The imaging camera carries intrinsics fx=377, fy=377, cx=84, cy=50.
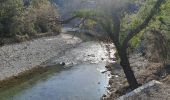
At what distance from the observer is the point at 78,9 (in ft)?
98.7

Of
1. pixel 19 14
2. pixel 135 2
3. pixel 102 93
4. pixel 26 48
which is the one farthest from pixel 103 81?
pixel 19 14

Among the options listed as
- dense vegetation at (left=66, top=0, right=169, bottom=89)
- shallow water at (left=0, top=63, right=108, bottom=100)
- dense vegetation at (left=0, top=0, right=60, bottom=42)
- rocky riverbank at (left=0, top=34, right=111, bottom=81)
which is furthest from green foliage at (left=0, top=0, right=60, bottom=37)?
dense vegetation at (left=66, top=0, right=169, bottom=89)

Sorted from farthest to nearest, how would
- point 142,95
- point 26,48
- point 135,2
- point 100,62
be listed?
point 26,48 < point 100,62 < point 135,2 < point 142,95

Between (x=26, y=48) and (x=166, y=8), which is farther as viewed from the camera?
(x=26, y=48)

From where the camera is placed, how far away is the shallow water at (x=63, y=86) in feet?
110

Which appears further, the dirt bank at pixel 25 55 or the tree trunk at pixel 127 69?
the dirt bank at pixel 25 55

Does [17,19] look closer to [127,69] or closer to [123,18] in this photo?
[123,18]

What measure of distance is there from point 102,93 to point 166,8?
9.58 metres

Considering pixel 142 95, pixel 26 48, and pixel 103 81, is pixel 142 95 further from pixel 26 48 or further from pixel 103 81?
pixel 26 48

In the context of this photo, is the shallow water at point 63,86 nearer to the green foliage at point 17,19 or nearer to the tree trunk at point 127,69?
the tree trunk at point 127,69

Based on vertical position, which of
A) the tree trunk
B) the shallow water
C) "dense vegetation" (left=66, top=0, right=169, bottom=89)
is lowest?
the shallow water

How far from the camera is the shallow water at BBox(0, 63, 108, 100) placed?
33.6 meters

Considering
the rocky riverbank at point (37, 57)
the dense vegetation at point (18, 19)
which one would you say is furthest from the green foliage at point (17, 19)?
the rocky riverbank at point (37, 57)

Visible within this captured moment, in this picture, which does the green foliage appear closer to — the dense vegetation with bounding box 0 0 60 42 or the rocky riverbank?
the dense vegetation with bounding box 0 0 60 42
